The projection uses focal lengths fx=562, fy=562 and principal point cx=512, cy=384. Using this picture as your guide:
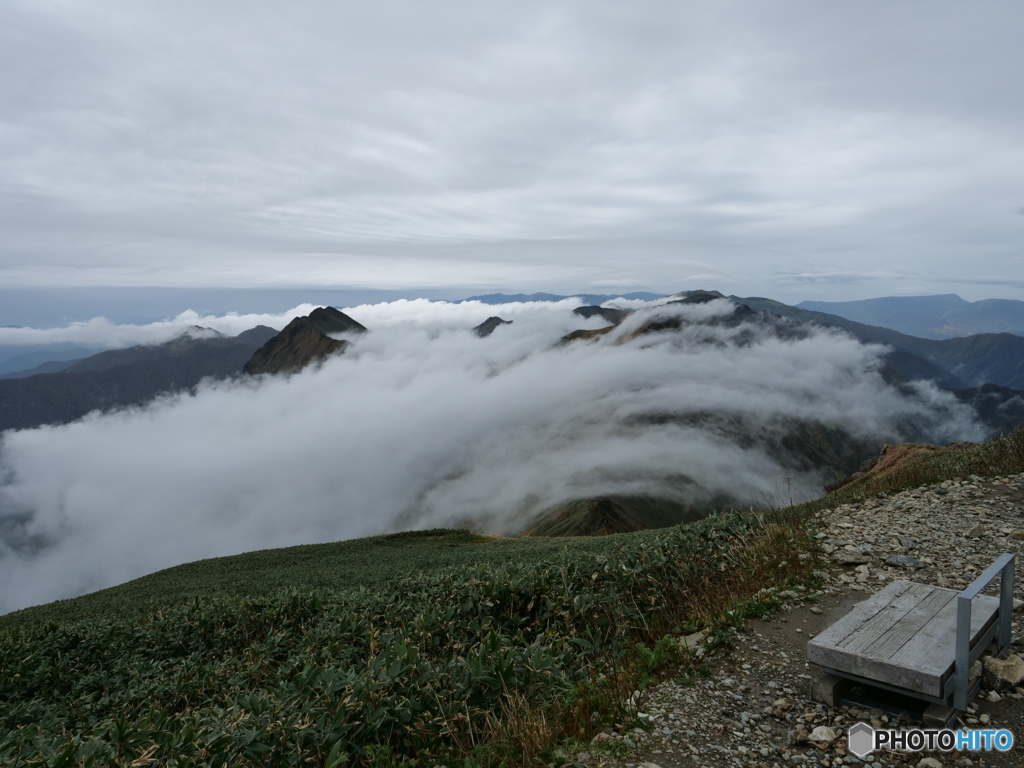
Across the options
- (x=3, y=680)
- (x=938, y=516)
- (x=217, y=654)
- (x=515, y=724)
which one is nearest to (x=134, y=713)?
(x=217, y=654)

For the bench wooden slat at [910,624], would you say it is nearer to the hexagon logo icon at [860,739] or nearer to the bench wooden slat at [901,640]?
the bench wooden slat at [901,640]

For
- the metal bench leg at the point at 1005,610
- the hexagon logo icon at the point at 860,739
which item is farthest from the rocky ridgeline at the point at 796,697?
the metal bench leg at the point at 1005,610

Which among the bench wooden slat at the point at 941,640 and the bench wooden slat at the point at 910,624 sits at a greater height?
the bench wooden slat at the point at 941,640

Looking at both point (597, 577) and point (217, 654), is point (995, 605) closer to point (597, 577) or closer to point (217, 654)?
point (597, 577)

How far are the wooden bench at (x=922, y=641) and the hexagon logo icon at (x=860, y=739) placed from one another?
1.25ft

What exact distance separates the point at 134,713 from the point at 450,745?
6.18 metres

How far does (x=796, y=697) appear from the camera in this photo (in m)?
5.79

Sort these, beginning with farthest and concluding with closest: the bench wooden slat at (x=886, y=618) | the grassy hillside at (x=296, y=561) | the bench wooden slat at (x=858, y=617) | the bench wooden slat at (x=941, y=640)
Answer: the grassy hillside at (x=296, y=561)
the bench wooden slat at (x=858, y=617)
the bench wooden slat at (x=886, y=618)
the bench wooden slat at (x=941, y=640)

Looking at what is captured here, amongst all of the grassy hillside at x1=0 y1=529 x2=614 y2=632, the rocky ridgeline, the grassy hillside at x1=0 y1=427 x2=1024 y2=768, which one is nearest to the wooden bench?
the rocky ridgeline

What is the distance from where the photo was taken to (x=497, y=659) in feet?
20.8

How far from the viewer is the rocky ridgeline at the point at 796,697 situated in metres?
4.99

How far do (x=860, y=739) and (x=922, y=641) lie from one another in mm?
1185

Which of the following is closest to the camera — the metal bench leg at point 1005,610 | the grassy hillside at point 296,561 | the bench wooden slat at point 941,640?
the bench wooden slat at point 941,640

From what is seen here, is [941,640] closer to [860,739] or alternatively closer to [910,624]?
[910,624]
